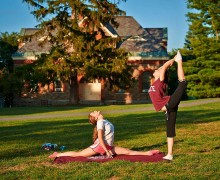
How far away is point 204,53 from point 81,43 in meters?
12.4

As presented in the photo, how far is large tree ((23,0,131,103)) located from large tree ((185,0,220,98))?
807 centimetres

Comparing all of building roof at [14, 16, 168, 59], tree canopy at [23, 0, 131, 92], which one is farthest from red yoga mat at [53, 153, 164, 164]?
building roof at [14, 16, 168, 59]

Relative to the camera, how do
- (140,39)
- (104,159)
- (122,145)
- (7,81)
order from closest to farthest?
(104,159) → (122,145) → (7,81) → (140,39)

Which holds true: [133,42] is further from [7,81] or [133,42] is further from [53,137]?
[53,137]

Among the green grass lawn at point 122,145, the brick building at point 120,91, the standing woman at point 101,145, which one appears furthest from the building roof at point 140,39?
the standing woman at point 101,145

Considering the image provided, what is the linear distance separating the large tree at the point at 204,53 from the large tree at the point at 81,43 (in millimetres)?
8072

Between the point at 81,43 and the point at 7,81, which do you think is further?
the point at 7,81

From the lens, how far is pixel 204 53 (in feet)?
127

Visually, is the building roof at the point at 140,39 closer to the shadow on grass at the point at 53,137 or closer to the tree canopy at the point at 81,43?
the tree canopy at the point at 81,43

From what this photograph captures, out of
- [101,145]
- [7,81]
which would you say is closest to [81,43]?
[7,81]

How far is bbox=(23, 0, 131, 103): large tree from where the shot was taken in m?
33.0

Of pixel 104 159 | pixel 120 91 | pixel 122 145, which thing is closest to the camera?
pixel 104 159

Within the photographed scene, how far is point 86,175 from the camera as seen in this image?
6793 mm

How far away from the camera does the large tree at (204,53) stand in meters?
38.6
